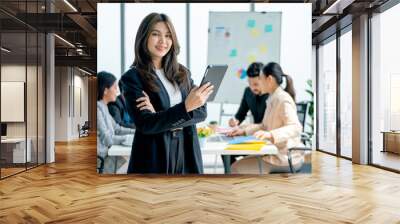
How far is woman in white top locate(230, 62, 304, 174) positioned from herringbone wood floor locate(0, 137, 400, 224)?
8.6 inches

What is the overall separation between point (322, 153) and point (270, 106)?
15.3 ft

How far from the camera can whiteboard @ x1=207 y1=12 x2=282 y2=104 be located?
6434mm

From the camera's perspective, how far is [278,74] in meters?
6.51

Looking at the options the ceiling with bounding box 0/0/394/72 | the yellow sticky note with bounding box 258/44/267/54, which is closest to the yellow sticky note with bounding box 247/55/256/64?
the yellow sticky note with bounding box 258/44/267/54

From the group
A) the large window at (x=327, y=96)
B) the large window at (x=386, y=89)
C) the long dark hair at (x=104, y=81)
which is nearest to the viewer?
the long dark hair at (x=104, y=81)

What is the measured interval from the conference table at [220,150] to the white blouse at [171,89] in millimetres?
792

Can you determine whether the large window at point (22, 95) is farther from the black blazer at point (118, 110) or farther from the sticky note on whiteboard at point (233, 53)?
the sticky note on whiteboard at point (233, 53)

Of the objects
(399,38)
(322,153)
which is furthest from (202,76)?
(322,153)

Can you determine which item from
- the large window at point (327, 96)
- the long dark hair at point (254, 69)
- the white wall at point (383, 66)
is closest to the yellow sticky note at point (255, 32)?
the long dark hair at point (254, 69)

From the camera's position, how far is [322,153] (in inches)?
412

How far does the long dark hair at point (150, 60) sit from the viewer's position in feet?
20.6

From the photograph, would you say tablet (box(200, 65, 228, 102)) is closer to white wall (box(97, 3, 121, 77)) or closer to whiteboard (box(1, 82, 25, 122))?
white wall (box(97, 3, 121, 77))

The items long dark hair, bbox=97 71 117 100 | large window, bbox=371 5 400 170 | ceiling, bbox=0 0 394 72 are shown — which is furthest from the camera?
large window, bbox=371 5 400 170

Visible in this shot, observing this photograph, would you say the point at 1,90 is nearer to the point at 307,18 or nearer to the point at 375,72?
the point at 307,18
